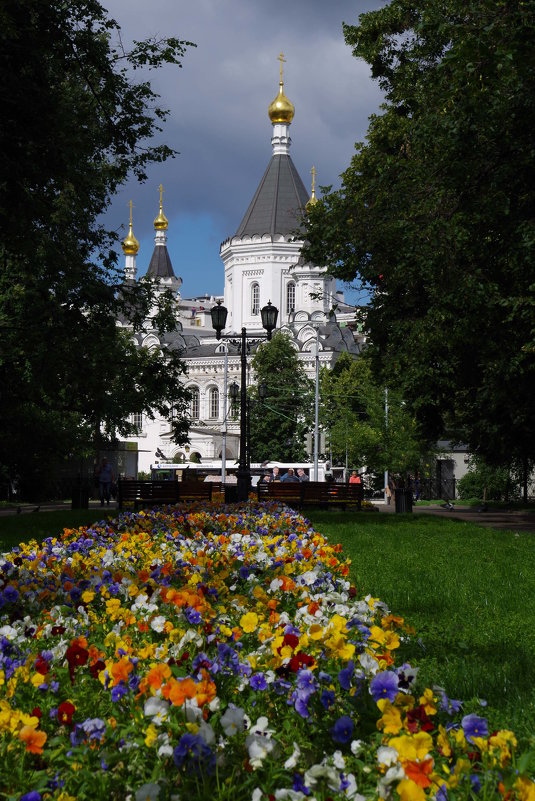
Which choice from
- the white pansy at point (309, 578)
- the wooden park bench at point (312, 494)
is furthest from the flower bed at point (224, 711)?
the wooden park bench at point (312, 494)

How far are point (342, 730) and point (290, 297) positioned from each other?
10183 cm

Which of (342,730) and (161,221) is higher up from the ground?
(161,221)

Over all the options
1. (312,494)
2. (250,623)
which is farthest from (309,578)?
(312,494)

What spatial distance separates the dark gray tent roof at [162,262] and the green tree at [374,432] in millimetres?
62887

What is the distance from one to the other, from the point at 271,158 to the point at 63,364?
3474 inches

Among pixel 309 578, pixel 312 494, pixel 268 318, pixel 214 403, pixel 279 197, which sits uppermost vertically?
pixel 279 197

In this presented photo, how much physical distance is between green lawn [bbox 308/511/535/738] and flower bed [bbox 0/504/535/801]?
1.58 ft

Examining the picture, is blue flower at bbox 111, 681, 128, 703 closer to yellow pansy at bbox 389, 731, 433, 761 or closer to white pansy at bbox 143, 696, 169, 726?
white pansy at bbox 143, 696, 169, 726

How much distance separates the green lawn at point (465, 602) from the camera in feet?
17.0

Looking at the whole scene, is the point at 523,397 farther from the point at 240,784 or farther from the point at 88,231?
the point at 240,784

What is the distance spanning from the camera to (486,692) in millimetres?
5062

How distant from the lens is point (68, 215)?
2103 centimetres

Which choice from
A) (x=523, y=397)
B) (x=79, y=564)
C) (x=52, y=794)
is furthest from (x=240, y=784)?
(x=523, y=397)

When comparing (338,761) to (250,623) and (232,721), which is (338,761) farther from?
(250,623)
